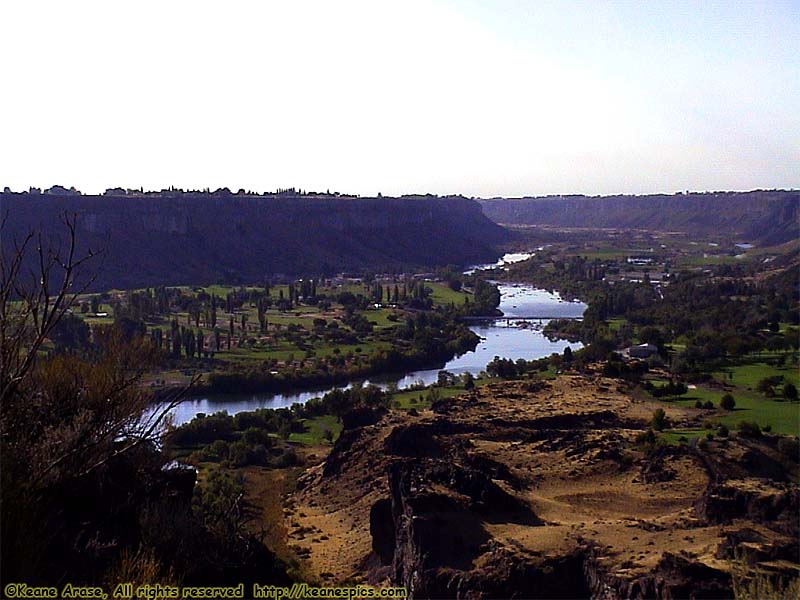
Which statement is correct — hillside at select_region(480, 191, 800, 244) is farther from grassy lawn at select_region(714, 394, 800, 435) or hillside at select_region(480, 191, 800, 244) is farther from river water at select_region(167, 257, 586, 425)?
grassy lawn at select_region(714, 394, 800, 435)

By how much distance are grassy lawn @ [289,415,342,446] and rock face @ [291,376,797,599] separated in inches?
82.3

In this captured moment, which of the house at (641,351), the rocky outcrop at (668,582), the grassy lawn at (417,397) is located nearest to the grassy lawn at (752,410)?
the grassy lawn at (417,397)

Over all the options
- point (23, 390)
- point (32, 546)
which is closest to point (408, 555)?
point (23, 390)

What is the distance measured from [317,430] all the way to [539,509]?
10.4 m

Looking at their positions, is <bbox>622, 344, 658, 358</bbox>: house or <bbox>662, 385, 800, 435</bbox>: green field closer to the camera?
<bbox>662, 385, 800, 435</bbox>: green field

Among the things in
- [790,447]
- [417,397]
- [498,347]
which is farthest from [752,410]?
[498,347]

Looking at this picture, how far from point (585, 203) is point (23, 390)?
159m

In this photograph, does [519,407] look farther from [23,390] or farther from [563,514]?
[23,390]

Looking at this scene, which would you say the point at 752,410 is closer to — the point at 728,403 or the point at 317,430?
the point at 728,403

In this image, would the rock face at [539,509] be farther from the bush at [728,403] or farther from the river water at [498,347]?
the river water at [498,347]

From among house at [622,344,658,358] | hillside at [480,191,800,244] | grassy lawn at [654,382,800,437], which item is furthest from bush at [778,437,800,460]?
Answer: hillside at [480,191,800,244]

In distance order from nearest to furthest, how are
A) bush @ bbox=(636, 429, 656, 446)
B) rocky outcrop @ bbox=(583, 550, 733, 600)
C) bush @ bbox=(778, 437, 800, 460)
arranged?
1. rocky outcrop @ bbox=(583, 550, 733, 600)
2. bush @ bbox=(778, 437, 800, 460)
3. bush @ bbox=(636, 429, 656, 446)

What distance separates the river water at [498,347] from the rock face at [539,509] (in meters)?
4.81

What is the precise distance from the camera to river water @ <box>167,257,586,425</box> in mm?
26812
